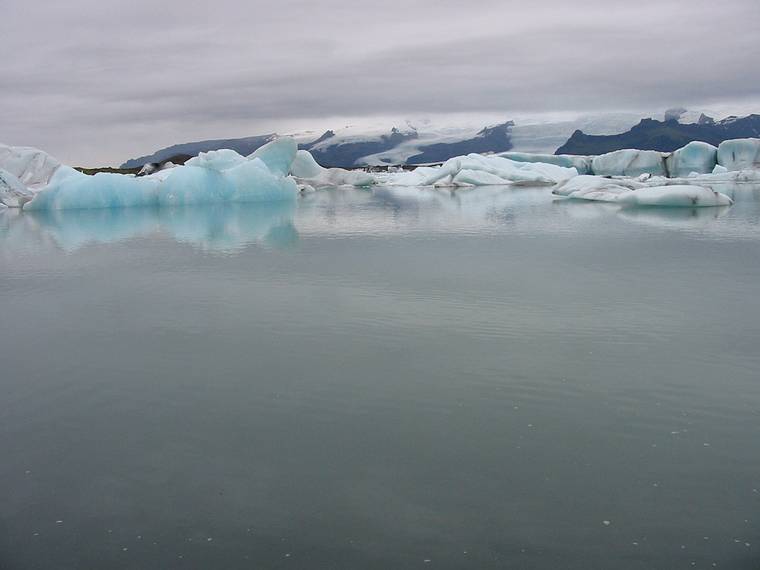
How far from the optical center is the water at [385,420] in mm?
2828

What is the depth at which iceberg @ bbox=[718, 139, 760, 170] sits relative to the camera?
39.2 m

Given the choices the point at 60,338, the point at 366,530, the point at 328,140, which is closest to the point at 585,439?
the point at 366,530

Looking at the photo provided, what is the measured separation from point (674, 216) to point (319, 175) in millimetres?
28118

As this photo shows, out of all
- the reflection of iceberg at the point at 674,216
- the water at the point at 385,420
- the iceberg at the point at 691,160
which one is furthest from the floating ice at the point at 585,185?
the water at the point at 385,420

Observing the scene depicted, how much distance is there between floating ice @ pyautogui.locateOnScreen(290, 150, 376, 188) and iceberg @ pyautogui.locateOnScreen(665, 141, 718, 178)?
18.4 m

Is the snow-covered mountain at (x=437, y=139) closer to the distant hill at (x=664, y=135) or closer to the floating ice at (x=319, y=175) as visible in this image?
the distant hill at (x=664, y=135)

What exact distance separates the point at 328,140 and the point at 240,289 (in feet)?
481

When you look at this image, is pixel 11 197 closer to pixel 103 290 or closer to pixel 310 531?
pixel 103 290

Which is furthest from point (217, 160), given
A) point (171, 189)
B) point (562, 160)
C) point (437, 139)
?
point (437, 139)

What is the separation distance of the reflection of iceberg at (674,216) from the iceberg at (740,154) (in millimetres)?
23704

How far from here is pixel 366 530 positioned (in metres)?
2.88

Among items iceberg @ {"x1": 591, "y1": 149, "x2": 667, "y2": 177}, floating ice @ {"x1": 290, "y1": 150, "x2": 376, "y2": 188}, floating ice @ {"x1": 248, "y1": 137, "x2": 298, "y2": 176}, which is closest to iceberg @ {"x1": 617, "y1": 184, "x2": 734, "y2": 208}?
floating ice @ {"x1": 248, "y1": 137, "x2": 298, "y2": 176}

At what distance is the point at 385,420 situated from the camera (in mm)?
3998

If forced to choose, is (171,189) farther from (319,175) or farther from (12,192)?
(319,175)
